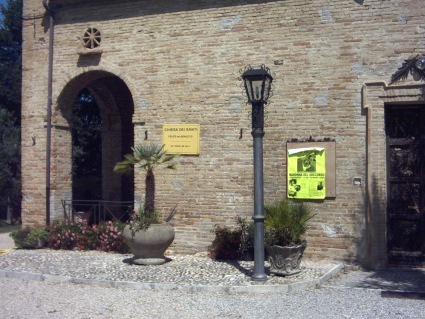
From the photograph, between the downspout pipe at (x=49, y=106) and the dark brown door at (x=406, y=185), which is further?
the downspout pipe at (x=49, y=106)

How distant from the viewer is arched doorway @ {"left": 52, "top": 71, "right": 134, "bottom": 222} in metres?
12.2

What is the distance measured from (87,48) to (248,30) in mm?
3611

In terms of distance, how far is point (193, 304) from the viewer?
713 cm

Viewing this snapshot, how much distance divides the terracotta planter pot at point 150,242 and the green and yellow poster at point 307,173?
2438 mm

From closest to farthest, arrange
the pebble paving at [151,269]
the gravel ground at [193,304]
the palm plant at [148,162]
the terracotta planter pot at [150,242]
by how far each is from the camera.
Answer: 1. the gravel ground at [193,304]
2. the pebble paving at [151,269]
3. the terracotta planter pot at [150,242]
4. the palm plant at [148,162]

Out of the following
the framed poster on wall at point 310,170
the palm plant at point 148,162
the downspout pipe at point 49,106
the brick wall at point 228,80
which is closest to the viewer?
the brick wall at point 228,80

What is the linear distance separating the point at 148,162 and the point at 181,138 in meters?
0.93

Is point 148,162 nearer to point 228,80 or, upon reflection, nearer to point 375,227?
point 228,80

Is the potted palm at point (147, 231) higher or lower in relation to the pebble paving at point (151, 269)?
higher

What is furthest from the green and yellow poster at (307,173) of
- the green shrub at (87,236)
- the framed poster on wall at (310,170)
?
the green shrub at (87,236)

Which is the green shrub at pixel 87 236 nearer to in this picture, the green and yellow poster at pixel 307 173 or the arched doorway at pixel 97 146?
the arched doorway at pixel 97 146

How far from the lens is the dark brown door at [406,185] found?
9859 millimetres

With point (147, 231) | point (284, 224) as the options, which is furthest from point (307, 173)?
point (147, 231)

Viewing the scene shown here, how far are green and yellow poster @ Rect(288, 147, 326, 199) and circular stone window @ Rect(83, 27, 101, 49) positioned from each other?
4865 mm
